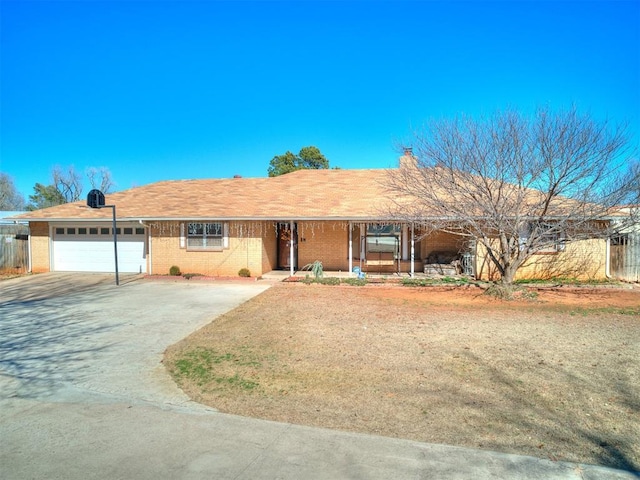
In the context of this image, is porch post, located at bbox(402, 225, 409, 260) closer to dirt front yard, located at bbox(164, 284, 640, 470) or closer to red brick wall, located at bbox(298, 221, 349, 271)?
red brick wall, located at bbox(298, 221, 349, 271)

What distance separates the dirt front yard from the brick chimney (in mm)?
4859

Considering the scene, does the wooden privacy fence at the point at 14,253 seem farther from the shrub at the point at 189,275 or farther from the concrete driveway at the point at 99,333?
the shrub at the point at 189,275

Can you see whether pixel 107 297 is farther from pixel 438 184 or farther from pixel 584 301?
pixel 584 301

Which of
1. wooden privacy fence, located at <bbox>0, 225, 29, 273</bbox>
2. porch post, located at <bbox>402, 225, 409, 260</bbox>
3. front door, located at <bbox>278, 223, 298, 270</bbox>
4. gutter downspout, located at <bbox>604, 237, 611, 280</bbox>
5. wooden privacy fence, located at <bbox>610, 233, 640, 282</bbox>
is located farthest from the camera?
front door, located at <bbox>278, 223, 298, 270</bbox>

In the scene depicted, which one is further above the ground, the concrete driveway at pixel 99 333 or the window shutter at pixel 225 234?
the window shutter at pixel 225 234

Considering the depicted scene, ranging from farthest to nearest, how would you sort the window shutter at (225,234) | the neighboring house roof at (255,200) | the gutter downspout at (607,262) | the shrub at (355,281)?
the window shutter at (225,234) → the neighboring house roof at (255,200) → the gutter downspout at (607,262) → the shrub at (355,281)

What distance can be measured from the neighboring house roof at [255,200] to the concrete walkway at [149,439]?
930 centimetres

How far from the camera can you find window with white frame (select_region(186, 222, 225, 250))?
53.4ft

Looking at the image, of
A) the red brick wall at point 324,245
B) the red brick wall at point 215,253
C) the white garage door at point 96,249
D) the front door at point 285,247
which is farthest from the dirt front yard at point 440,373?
the white garage door at point 96,249

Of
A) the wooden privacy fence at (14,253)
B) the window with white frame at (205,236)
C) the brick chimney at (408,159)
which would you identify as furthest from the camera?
the wooden privacy fence at (14,253)

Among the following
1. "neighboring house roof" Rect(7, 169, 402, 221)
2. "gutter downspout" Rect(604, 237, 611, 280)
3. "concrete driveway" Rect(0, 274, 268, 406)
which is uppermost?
"neighboring house roof" Rect(7, 169, 402, 221)

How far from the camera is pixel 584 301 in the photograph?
36.4 feet

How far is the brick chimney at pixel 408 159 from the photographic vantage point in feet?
41.8

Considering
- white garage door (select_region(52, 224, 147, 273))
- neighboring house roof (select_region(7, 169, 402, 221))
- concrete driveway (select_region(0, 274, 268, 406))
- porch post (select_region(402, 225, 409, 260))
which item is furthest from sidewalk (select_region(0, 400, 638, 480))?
white garage door (select_region(52, 224, 147, 273))
